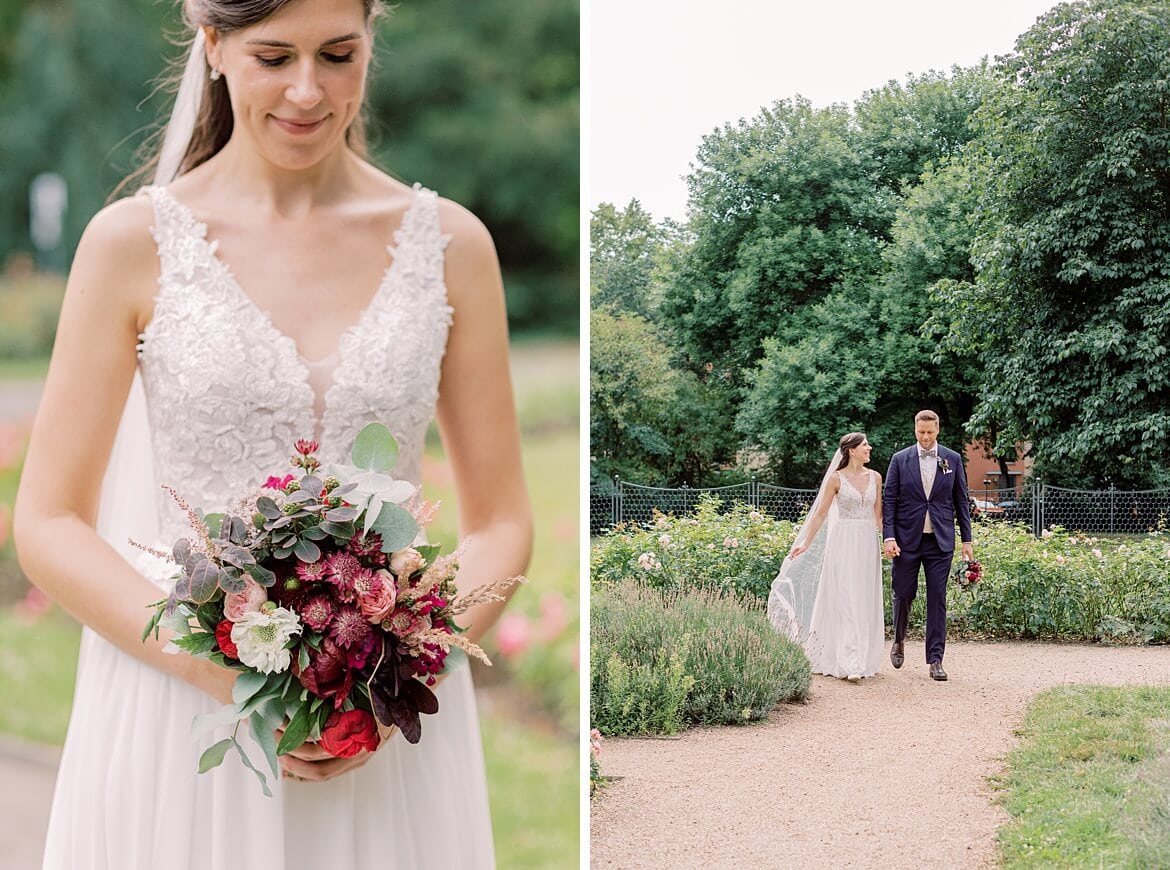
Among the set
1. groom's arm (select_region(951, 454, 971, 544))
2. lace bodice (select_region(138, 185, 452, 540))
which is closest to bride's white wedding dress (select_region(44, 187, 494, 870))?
lace bodice (select_region(138, 185, 452, 540))

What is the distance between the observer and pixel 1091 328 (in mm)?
3020

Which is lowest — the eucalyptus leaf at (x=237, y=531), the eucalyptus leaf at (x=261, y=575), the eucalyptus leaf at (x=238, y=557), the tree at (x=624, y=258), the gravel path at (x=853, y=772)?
the gravel path at (x=853, y=772)

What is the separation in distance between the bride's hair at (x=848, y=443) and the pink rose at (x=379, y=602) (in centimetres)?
175

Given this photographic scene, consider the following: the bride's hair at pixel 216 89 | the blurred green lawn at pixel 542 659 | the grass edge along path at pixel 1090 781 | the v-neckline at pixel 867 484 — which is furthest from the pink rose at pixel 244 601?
the grass edge along path at pixel 1090 781

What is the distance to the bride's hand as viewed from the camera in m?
1.85

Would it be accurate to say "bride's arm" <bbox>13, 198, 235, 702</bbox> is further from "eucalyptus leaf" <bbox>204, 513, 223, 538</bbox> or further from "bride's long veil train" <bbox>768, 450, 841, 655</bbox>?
"bride's long veil train" <bbox>768, 450, 841, 655</bbox>

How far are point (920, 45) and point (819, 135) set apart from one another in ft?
1.13

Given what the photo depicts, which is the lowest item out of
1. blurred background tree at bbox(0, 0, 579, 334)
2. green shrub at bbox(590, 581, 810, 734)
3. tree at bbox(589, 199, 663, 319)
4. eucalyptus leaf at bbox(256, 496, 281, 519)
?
green shrub at bbox(590, 581, 810, 734)

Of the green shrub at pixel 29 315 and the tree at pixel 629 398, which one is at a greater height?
the green shrub at pixel 29 315

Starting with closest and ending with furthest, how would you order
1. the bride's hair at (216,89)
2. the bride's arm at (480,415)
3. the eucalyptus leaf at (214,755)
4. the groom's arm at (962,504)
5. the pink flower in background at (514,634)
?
the eucalyptus leaf at (214,755) < the bride's hair at (216,89) < the bride's arm at (480,415) < the groom's arm at (962,504) < the pink flower in background at (514,634)

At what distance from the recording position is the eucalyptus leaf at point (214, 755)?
1.83 meters

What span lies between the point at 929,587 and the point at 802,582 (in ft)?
1.12

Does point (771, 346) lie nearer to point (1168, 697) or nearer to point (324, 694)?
point (1168, 697)

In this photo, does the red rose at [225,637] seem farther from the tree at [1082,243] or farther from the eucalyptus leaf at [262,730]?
the tree at [1082,243]
